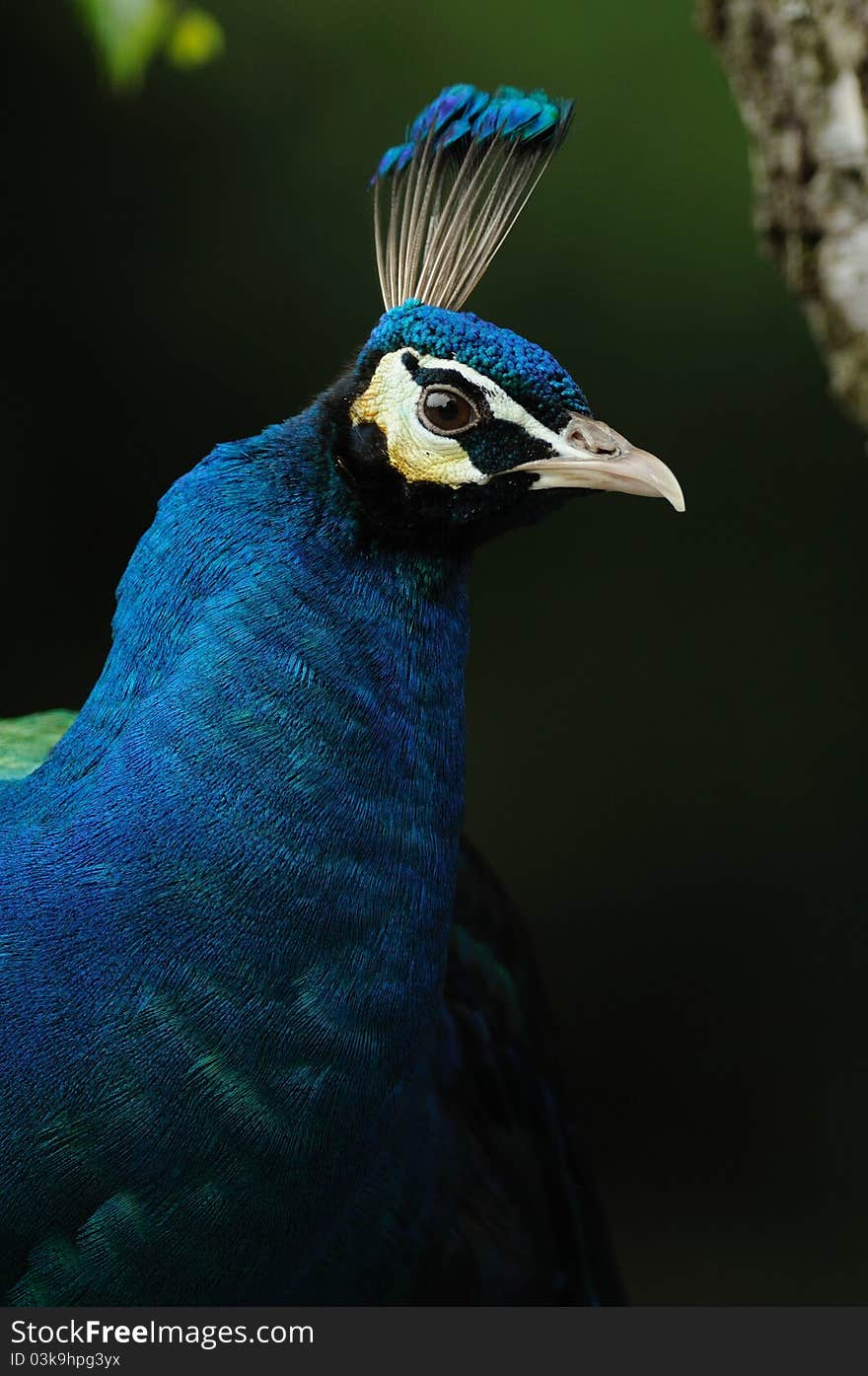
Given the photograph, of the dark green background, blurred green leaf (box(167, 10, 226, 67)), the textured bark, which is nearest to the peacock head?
blurred green leaf (box(167, 10, 226, 67))

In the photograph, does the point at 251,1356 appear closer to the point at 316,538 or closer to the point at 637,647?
the point at 316,538

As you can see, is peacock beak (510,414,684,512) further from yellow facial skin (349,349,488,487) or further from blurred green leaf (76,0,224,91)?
blurred green leaf (76,0,224,91)

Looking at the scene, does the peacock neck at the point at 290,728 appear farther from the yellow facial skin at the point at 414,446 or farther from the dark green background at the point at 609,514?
the dark green background at the point at 609,514

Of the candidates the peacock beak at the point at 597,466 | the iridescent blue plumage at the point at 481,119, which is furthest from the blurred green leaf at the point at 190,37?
the peacock beak at the point at 597,466

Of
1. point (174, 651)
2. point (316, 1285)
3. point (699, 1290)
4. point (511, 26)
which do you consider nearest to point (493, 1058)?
point (316, 1285)

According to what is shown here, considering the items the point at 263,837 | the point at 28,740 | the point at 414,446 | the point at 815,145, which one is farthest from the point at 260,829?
the point at 815,145

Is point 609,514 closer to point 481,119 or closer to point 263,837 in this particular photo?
point 481,119
